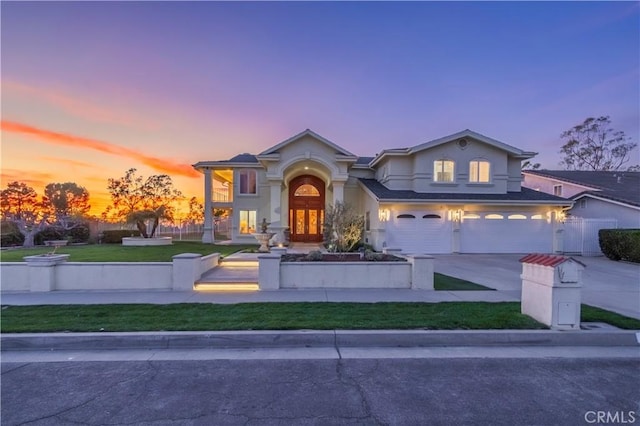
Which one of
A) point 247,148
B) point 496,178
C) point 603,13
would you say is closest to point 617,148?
point 496,178

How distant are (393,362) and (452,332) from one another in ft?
4.50

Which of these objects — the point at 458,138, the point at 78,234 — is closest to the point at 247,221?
the point at 78,234

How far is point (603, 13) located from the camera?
43.7 feet

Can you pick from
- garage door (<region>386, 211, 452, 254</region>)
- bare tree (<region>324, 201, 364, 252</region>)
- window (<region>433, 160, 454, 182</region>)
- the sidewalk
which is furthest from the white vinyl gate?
bare tree (<region>324, 201, 364, 252</region>)

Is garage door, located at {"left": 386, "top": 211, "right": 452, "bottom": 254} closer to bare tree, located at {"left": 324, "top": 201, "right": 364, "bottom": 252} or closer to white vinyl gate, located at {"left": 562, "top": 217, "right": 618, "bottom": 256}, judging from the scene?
bare tree, located at {"left": 324, "top": 201, "right": 364, "bottom": 252}

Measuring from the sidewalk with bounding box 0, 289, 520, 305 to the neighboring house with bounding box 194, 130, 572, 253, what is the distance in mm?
9031

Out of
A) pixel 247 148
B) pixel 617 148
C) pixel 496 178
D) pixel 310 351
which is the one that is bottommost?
pixel 310 351

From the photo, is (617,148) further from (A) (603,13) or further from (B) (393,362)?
(B) (393,362)

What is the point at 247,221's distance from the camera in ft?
74.6

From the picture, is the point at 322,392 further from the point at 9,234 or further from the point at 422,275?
the point at 9,234

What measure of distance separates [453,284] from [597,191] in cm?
1756

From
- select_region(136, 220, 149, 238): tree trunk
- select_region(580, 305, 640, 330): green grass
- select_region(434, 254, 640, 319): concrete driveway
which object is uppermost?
select_region(136, 220, 149, 238): tree trunk

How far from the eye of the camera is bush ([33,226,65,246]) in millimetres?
20961

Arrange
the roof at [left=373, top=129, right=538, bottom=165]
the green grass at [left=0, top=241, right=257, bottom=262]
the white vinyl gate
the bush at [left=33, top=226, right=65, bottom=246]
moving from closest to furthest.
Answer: the green grass at [left=0, top=241, right=257, bottom=262], the white vinyl gate, the roof at [left=373, top=129, right=538, bottom=165], the bush at [left=33, top=226, right=65, bottom=246]
